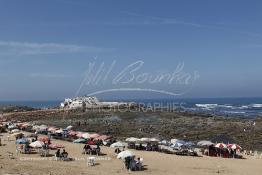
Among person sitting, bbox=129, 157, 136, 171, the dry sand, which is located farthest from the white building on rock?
person sitting, bbox=129, 157, 136, 171

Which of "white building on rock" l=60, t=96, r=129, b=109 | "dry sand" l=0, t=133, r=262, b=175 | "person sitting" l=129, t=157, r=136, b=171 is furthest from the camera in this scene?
"white building on rock" l=60, t=96, r=129, b=109

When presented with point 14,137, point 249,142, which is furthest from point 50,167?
point 249,142

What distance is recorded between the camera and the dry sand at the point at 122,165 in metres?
26.5

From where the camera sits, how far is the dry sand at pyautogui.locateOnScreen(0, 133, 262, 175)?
26.5m

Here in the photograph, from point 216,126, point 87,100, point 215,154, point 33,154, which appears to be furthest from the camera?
point 87,100

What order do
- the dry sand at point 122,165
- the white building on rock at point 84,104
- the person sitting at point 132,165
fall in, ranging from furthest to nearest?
the white building on rock at point 84,104 < the person sitting at point 132,165 < the dry sand at point 122,165

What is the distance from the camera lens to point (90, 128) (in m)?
60.4

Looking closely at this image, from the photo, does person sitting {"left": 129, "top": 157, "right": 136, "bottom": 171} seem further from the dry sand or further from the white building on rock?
the white building on rock

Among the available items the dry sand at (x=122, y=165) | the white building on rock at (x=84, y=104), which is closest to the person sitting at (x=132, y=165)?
the dry sand at (x=122, y=165)

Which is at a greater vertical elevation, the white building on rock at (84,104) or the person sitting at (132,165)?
the white building on rock at (84,104)

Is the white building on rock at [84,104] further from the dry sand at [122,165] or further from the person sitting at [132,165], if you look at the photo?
the person sitting at [132,165]

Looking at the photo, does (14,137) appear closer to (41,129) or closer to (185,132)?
(41,129)

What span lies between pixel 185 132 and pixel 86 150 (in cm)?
2167

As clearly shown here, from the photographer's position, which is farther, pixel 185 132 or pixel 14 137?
pixel 185 132
